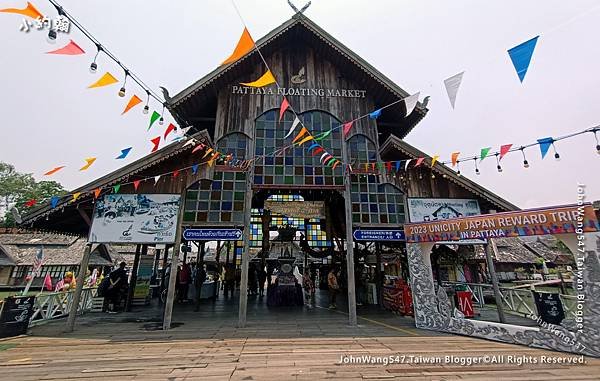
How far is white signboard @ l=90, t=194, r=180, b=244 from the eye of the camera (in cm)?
863

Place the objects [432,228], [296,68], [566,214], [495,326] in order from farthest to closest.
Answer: [296,68] → [432,228] → [495,326] → [566,214]

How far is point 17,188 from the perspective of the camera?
133 feet

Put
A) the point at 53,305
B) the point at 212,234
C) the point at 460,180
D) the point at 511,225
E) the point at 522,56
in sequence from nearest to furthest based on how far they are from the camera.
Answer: the point at 522,56 < the point at 511,225 < the point at 212,234 < the point at 460,180 < the point at 53,305

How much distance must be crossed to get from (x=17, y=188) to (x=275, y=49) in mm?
51722

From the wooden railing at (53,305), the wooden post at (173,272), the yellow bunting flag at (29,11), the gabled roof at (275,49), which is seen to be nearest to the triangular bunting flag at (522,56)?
the gabled roof at (275,49)

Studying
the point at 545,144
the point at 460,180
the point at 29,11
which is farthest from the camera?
the point at 460,180

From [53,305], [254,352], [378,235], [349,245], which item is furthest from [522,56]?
[53,305]

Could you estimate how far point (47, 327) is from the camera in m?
8.66

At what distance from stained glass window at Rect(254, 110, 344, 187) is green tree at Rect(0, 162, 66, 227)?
46.9m

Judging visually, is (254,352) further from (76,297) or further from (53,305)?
(53,305)

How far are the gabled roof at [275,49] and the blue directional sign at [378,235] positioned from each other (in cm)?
544

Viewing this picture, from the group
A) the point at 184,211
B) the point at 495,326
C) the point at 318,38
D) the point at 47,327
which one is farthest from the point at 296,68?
the point at 47,327

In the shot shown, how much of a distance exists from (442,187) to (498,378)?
6.87m

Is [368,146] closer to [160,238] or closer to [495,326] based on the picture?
[495,326]
